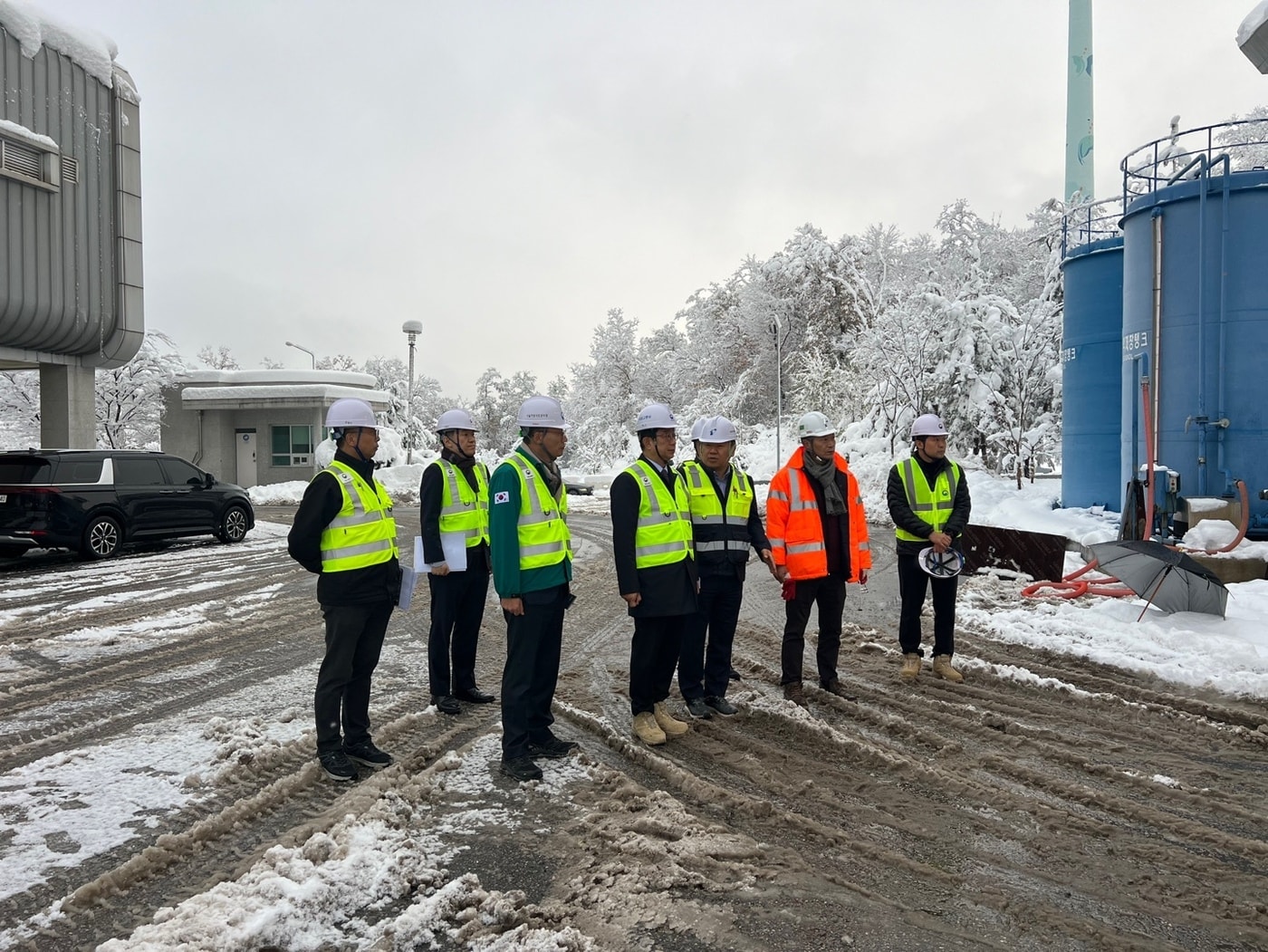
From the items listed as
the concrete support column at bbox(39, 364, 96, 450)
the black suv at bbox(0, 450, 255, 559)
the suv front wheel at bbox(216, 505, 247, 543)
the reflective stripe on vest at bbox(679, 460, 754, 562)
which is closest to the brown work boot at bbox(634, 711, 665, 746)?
the reflective stripe on vest at bbox(679, 460, 754, 562)

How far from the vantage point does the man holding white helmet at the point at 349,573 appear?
186 inches

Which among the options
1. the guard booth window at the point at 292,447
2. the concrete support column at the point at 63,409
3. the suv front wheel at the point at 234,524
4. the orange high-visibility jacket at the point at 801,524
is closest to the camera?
the orange high-visibility jacket at the point at 801,524

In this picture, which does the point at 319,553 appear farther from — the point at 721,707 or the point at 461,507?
the point at 721,707

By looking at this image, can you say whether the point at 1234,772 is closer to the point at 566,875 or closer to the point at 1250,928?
the point at 1250,928

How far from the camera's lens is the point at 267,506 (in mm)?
27719

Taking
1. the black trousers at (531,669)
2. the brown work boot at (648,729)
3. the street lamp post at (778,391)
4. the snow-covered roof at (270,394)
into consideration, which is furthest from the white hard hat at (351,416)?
the snow-covered roof at (270,394)

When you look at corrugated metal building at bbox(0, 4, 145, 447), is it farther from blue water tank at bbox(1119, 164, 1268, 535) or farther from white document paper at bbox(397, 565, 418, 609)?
blue water tank at bbox(1119, 164, 1268, 535)

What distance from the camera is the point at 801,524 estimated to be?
6418 millimetres

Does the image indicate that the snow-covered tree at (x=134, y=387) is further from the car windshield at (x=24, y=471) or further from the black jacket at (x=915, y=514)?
the black jacket at (x=915, y=514)

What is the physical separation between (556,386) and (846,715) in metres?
65.4

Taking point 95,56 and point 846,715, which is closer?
point 846,715

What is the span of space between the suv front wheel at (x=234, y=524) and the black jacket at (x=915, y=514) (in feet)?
44.9

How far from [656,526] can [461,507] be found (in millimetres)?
1716

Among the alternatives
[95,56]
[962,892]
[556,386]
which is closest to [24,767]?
[962,892]
